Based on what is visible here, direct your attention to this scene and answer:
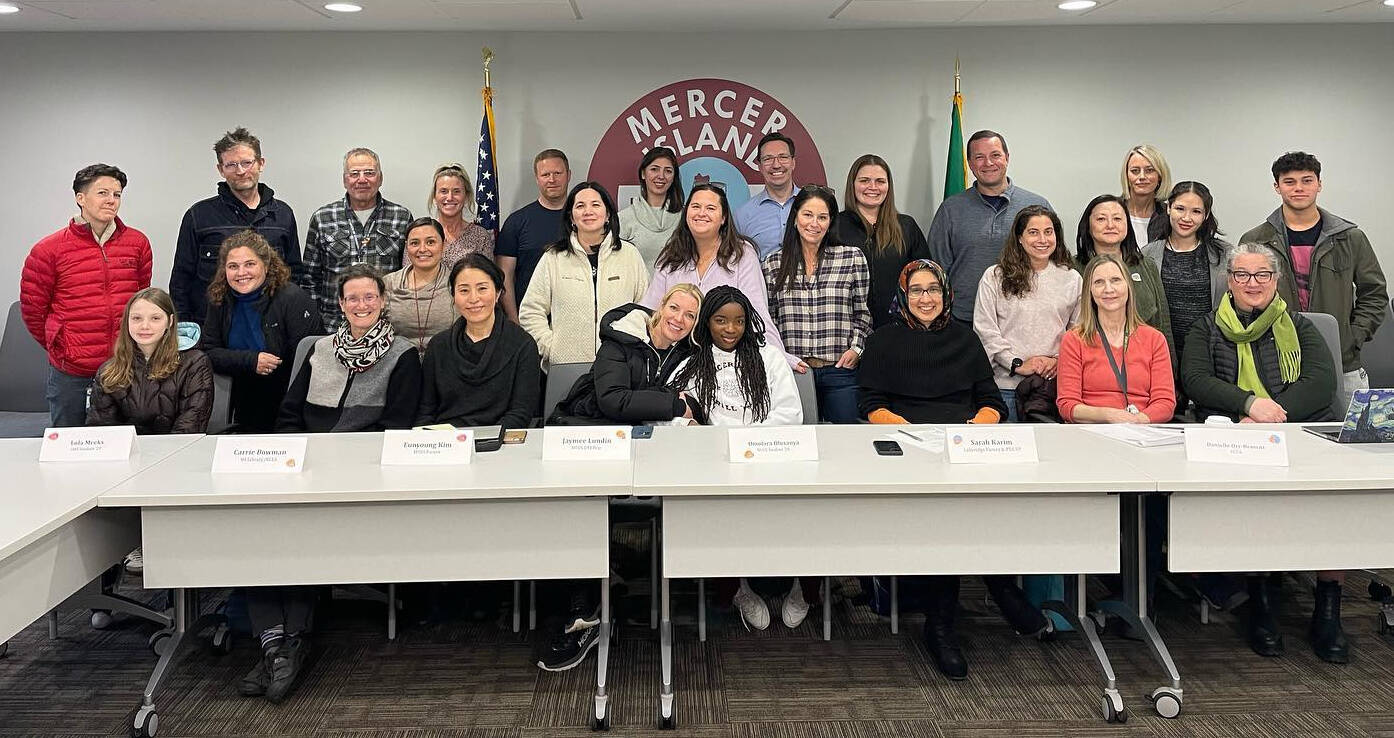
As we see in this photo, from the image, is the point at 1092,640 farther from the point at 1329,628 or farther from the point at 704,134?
the point at 704,134

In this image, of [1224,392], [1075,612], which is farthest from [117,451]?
[1224,392]

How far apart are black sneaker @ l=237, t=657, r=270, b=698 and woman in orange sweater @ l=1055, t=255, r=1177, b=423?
2.55m

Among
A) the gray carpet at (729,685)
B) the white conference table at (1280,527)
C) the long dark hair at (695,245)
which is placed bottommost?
the gray carpet at (729,685)

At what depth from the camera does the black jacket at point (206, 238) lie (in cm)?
433

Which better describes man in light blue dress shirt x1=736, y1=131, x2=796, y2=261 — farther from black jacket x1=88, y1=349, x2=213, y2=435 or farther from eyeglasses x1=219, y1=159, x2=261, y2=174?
black jacket x1=88, y1=349, x2=213, y2=435

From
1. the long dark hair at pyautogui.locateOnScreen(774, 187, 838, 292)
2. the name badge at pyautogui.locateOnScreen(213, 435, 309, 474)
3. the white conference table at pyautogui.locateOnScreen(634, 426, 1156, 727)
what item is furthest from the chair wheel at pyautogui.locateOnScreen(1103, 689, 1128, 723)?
the name badge at pyautogui.locateOnScreen(213, 435, 309, 474)

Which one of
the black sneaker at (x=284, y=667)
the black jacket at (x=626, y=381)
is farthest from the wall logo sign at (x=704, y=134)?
the black sneaker at (x=284, y=667)

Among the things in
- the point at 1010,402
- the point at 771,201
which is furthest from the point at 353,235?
the point at 1010,402

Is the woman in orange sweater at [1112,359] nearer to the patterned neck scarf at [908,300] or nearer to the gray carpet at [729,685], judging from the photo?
the patterned neck scarf at [908,300]

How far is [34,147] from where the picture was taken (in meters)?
5.52

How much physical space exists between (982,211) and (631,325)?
6.05 feet

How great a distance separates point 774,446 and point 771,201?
216 centimetres

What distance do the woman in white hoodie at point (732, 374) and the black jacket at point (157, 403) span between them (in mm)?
1528

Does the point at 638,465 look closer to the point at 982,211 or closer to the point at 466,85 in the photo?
the point at 982,211
